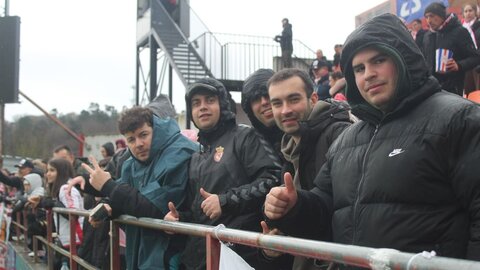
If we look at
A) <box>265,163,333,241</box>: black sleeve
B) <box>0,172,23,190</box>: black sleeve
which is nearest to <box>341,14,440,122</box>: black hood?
<box>265,163,333,241</box>: black sleeve

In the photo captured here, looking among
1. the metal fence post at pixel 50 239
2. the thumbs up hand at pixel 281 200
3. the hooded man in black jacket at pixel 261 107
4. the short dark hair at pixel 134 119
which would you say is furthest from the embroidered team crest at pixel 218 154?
the metal fence post at pixel 50 239

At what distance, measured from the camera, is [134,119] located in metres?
3.37

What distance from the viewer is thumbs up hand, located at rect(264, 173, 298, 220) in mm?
2008

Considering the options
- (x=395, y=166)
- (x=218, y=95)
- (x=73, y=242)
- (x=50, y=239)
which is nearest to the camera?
(x=395, y=166)

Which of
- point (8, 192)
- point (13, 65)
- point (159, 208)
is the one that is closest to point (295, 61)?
point (8, 192)

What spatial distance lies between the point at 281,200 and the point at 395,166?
0.44 m

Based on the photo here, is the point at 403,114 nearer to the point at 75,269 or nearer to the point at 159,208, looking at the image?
the point at 159,208

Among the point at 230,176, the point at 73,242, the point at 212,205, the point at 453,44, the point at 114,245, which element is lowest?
the point at 73,242

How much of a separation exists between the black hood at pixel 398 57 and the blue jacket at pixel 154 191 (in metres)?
1.41

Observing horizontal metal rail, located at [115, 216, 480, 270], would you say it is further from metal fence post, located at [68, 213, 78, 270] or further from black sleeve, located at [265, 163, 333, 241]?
metal fence post, located at [68, 213, 78, 270]

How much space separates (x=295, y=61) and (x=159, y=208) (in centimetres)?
1240

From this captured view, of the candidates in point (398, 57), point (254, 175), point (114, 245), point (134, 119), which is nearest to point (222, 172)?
point (254, 175)

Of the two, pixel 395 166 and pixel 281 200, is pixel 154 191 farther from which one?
pixel 395 166

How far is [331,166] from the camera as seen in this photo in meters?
2.20
